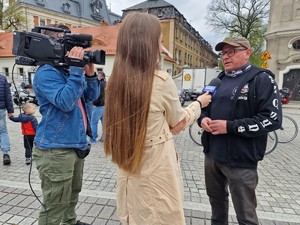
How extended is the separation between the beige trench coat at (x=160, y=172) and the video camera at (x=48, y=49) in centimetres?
66

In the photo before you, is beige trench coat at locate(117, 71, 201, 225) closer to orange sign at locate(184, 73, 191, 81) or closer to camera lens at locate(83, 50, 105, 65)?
camera lens at locate(83, 50, 105, 65)

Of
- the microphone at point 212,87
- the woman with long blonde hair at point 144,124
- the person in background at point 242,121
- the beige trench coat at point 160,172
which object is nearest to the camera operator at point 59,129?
the woman with long blonde hair at point 144,124

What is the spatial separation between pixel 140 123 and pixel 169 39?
132ft

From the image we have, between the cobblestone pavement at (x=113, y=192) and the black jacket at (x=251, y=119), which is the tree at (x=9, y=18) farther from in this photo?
the black jacket at (x=251, y=119)

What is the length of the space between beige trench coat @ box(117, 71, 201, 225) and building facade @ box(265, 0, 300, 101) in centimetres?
2096

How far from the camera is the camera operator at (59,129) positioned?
1813 mm

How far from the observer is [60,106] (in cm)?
181

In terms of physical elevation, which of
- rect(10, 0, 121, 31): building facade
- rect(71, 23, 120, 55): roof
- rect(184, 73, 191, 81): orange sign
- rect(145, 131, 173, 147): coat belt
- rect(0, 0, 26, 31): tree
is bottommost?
rect(145, 131, 173, 147): coat belt

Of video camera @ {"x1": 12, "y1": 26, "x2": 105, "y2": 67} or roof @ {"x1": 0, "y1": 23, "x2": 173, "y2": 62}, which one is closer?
video camera @ {"x1": 12, "y1": 26, "x2": 105, "y2": 67}

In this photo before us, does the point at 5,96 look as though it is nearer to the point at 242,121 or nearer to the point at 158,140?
the point at 158,140

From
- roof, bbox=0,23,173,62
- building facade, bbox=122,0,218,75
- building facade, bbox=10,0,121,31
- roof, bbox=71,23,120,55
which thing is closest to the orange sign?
roof, bbox=0,23,173,62

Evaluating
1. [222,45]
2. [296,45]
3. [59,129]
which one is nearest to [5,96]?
[59,129]

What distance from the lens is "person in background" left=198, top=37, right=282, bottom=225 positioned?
76.6 inches

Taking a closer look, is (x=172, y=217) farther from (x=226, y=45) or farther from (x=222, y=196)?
(x=226, y=45)
